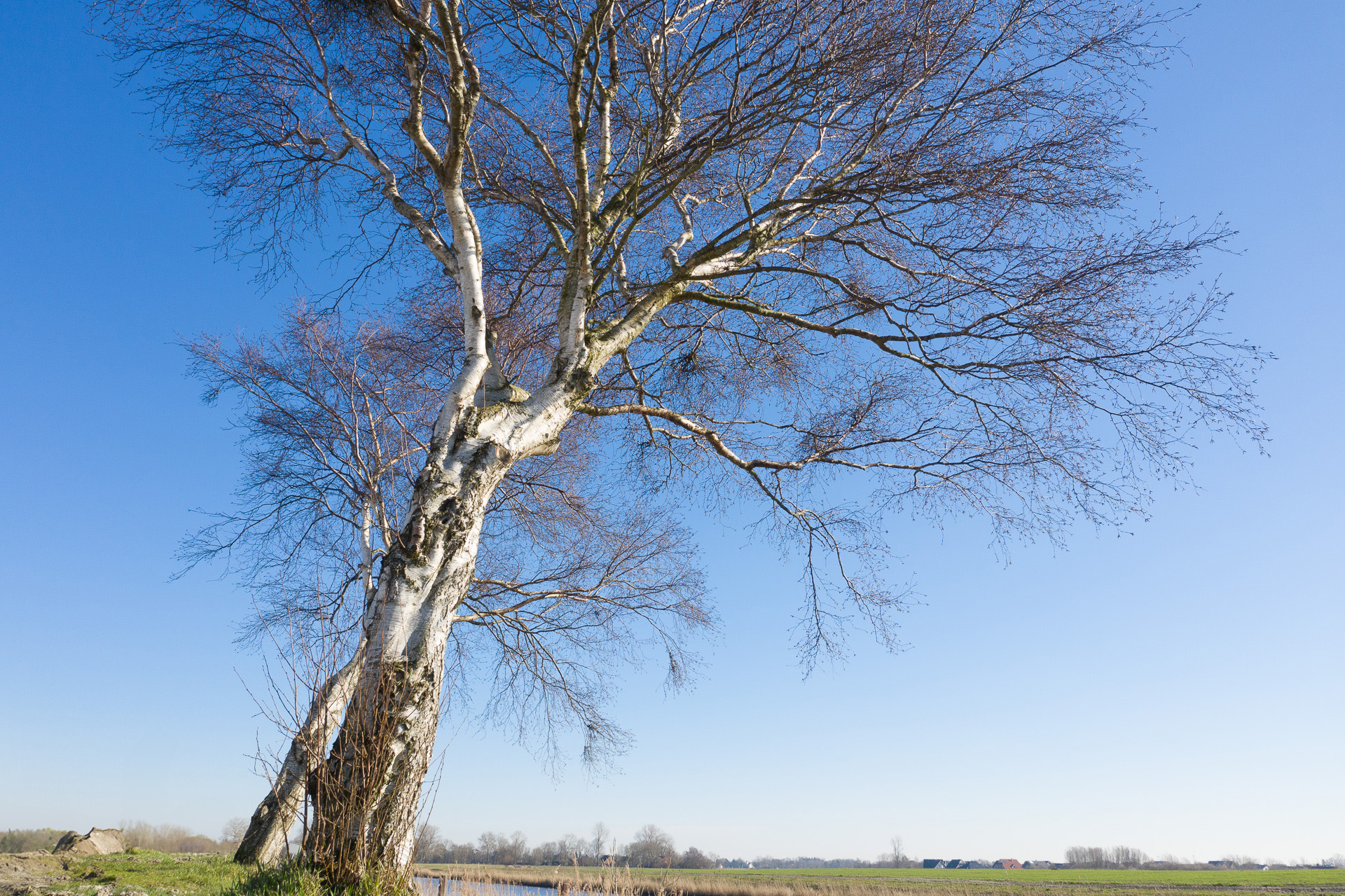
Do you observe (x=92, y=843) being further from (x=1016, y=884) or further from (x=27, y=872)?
(x=1016, y=884)

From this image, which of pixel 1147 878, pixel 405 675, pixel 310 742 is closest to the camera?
pixel 310 742

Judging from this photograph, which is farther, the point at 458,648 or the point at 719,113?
the point at 458,648

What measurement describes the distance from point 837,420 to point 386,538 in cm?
369

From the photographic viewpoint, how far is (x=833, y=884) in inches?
1197

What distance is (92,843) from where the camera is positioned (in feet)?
29.8

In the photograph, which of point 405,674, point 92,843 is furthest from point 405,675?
point 92,843

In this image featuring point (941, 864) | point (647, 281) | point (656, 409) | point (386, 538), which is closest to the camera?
point (386, 538)

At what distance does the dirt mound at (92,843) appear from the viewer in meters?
8.71

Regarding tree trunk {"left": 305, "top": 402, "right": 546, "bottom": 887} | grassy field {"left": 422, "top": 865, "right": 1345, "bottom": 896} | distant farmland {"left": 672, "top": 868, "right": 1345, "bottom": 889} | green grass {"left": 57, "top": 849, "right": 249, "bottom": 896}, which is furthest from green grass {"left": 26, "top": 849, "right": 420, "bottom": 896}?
distant farmland {"left": 672, "top": 868, "right": 1345, "bottom": 889}

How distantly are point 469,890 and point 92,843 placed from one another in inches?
323

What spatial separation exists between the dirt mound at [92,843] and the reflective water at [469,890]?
6.91 m

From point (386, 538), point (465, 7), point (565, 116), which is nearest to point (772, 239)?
point (565, 116)

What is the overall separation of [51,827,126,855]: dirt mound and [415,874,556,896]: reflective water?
22.7 ft

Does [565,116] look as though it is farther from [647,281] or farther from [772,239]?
[772,239]
